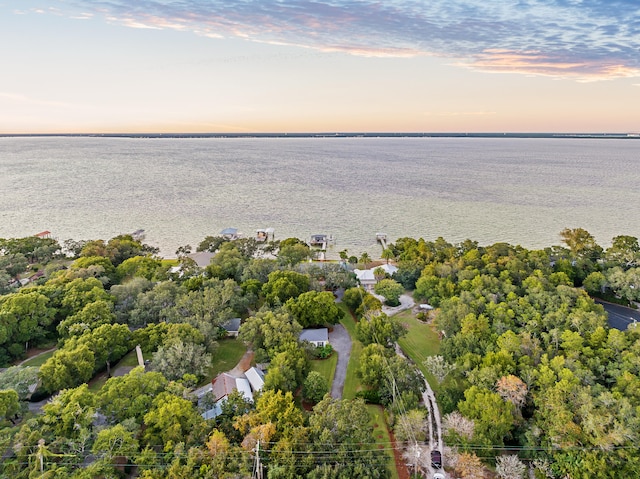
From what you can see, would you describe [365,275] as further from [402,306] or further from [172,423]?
[172,423]

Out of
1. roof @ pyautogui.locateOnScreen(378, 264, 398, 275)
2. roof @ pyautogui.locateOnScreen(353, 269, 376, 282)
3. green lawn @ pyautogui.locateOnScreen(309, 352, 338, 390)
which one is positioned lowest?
green lawn @ pyautogui.locateOnScreen(309, 352, 338, 390)

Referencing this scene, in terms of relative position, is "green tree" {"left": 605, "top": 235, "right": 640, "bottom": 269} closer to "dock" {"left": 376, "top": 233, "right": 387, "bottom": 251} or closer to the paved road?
the paved road

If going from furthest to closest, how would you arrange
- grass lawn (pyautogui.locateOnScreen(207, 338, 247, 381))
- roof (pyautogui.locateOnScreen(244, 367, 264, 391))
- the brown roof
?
grass lawn (pyautogui.locateOnScreen(207, 338, 247, 381)), roof (pyautogui.locateOnScreen(244, 367, 264, 391)), the brown roof

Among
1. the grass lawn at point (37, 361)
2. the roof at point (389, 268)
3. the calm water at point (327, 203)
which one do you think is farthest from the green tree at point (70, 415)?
the calm water at point (327, 203)

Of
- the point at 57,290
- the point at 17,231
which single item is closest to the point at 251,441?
the point at 57,290

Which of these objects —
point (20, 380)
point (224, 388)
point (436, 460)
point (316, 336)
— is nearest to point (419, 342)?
point (316, 336)

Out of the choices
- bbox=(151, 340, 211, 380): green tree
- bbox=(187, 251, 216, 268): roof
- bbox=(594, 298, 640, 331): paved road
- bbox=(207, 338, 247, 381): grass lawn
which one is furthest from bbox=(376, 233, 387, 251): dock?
bbox=(151, 340, 211, 380): green tree

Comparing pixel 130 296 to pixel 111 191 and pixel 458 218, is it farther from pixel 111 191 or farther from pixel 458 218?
pixel 111 191
